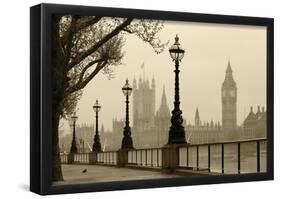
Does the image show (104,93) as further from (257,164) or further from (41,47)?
(257,164)

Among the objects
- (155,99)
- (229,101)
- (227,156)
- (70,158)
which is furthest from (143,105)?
(227,156)

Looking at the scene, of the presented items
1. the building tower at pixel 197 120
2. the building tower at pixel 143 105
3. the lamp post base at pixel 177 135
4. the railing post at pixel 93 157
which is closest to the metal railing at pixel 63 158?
the railing post at pixel 93 157

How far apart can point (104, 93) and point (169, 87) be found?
0.75m

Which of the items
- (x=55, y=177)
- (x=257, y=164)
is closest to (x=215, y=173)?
(x=257, y=164)

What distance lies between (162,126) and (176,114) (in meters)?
0.20

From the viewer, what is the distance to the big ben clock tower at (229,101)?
367 inches

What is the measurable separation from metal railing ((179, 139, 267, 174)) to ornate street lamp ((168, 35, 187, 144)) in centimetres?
12

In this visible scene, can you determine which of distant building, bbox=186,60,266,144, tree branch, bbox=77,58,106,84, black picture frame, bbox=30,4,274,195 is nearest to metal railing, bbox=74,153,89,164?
black picture frame, bbox=30,4,274,195

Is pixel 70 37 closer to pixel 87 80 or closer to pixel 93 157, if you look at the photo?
pixel 87 80

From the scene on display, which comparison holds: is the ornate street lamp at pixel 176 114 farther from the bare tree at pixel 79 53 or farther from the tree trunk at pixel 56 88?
the tree trunk at pixel 56 88

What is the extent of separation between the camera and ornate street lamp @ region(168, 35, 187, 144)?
9.03 meters

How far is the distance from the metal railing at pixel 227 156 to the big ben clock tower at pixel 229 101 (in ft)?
0.66

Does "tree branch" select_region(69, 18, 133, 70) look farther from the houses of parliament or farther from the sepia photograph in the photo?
the houses of parliament

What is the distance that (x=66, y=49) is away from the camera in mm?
8445
